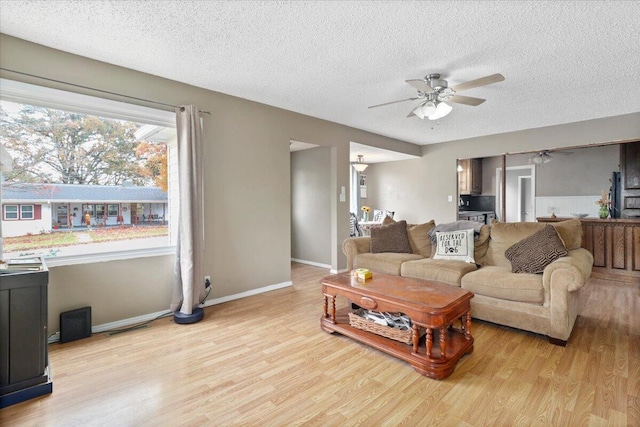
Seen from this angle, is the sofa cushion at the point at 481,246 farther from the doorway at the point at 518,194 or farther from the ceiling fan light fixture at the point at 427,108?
the doorway at the point at 518,194

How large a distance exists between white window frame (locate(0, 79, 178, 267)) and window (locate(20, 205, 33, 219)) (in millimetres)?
393

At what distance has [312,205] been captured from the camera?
585 centimetres

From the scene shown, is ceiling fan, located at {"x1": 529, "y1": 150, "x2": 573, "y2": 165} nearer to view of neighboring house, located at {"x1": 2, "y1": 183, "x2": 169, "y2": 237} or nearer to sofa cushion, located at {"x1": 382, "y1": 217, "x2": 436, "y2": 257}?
sofa cushion, located at {"x1": 382, "y1": 217, "x2": 436, "y2": 257}

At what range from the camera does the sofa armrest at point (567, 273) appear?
2.49 meters

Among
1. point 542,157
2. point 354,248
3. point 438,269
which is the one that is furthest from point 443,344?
point 542,157

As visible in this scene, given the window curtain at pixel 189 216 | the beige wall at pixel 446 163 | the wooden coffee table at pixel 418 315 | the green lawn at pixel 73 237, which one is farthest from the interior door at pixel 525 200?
the green lawn at pixel 73 237

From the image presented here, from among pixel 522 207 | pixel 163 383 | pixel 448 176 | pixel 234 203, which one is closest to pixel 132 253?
pixel 234 203

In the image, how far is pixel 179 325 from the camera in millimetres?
3029

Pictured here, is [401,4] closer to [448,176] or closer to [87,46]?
[87,46]

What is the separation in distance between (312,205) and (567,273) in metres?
4.01

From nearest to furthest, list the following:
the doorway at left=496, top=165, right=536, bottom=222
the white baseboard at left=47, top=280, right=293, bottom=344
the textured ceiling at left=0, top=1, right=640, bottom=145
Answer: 1. the textured ceiling at left=0, top=1, right=640, bottom=145
2. the white baseboard at left=47, top=280, right=293, bottom=344
3. the doorway at left=496, top=165, right=536, bottom=222

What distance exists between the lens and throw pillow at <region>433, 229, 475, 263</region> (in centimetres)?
354

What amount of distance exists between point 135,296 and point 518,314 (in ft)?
11.8

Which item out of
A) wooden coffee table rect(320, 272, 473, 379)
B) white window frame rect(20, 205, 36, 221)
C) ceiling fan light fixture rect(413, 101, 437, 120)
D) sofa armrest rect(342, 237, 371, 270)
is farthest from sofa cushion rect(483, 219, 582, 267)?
white window frame rect(20, 205, 36, 221)
